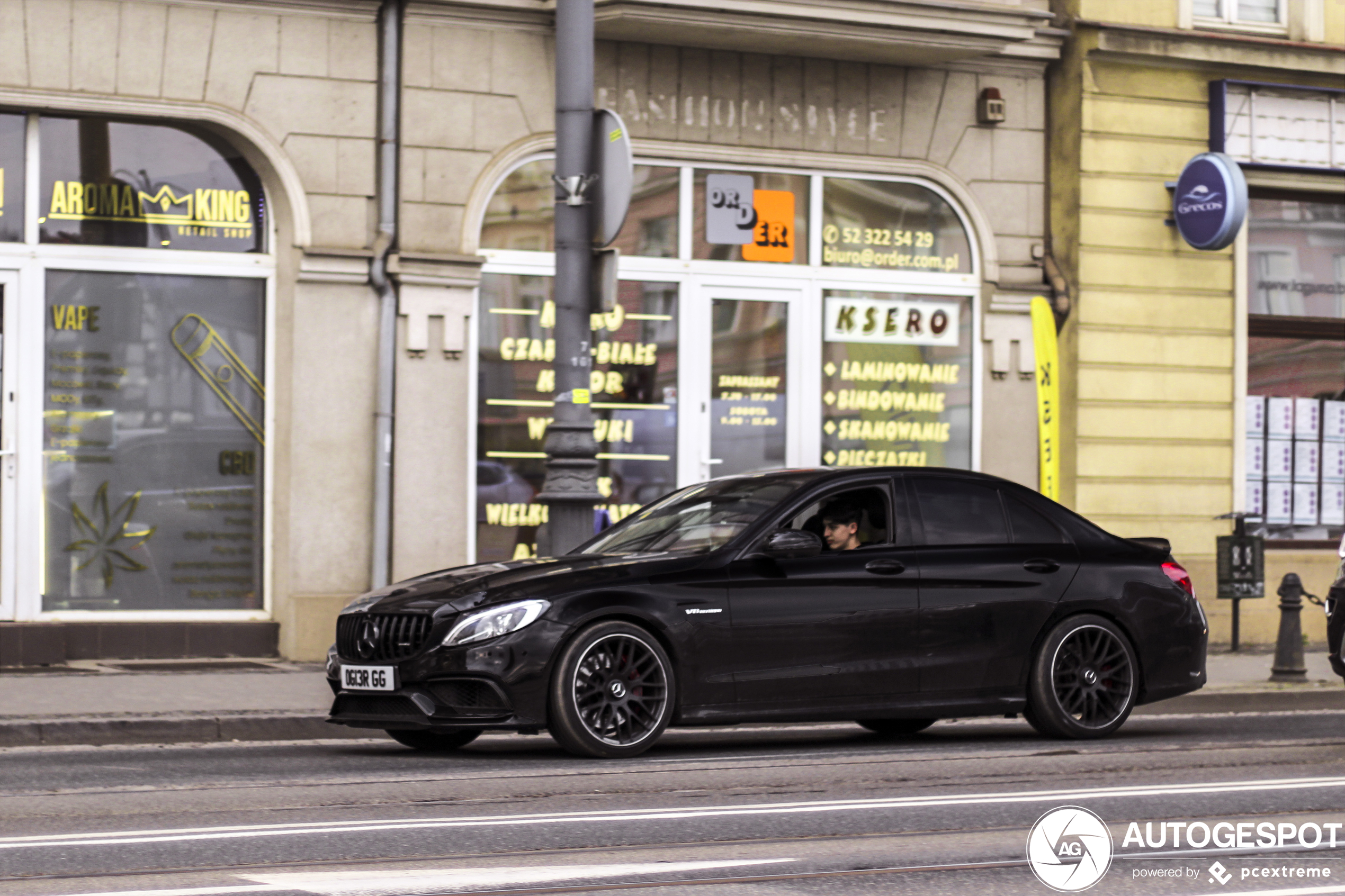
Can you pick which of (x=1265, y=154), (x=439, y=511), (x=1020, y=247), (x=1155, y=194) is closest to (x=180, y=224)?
(x=439, y=511)

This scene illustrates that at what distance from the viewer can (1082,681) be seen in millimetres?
10312

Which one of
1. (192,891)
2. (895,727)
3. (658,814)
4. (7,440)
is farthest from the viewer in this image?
(7,440)

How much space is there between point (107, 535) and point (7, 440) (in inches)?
41.5

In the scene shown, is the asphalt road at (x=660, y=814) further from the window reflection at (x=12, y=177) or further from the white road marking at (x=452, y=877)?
the window reflection at (x=12, y=177)

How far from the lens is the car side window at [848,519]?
9.89m

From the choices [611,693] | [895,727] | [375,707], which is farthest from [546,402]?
[611,693]

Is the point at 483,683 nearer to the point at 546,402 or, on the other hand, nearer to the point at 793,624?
the point at 793,624

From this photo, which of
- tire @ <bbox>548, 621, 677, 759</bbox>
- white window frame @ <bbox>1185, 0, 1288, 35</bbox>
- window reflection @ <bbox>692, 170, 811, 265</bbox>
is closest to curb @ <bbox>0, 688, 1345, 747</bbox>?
tire @ <bbox>548, 621, 677, 759</bbox>

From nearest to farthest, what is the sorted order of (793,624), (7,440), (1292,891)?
1. (1292,891)
2. (793,624)
3. (7,440)

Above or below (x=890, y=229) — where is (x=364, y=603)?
below

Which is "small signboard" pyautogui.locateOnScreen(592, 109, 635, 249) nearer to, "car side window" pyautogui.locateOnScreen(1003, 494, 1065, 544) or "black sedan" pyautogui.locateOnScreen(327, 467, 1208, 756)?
"black sedan" pyautogui.locateOnScreen(327, 467, 1208, 756)

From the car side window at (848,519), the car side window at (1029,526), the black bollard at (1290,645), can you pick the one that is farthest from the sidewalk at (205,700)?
the car side window at (848,519)

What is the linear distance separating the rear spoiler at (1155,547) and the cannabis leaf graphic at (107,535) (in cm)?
790

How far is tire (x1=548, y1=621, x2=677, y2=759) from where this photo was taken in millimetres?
8836
